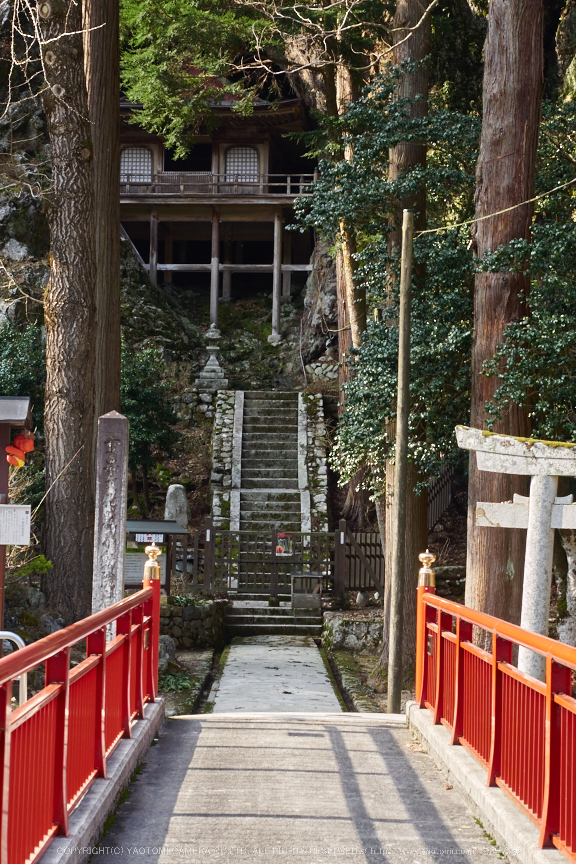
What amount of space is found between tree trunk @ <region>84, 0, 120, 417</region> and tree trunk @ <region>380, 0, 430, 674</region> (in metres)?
3.88

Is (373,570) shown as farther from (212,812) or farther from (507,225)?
(212,812)

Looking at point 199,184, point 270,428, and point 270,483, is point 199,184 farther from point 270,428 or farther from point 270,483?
point 270,483

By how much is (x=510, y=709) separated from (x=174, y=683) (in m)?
7.92

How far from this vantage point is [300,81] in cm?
2794

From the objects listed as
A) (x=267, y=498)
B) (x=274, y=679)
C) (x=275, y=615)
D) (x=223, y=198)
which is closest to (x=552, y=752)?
(x=274, y=679)

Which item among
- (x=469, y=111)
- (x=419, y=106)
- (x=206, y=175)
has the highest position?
(x=206, y=175)

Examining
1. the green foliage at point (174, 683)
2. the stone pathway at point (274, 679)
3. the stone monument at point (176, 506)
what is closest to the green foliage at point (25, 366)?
the stone monument at point (176, 506)

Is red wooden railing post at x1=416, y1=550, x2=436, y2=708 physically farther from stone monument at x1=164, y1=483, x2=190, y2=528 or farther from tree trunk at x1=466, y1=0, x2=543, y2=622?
stone monument at x1=164, y1=483, x2=190, y2=528

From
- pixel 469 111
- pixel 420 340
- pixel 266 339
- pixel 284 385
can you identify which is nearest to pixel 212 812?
pixel 420 340

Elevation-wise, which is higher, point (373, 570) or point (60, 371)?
point (60, 371)

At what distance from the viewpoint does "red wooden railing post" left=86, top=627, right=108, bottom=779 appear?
4496 mm

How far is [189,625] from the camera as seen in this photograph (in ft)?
48.2

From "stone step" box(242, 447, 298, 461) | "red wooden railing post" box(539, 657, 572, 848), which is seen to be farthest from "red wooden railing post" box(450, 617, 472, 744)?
"stone step" box(242, 447, 298, 461)

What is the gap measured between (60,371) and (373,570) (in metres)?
8.39
